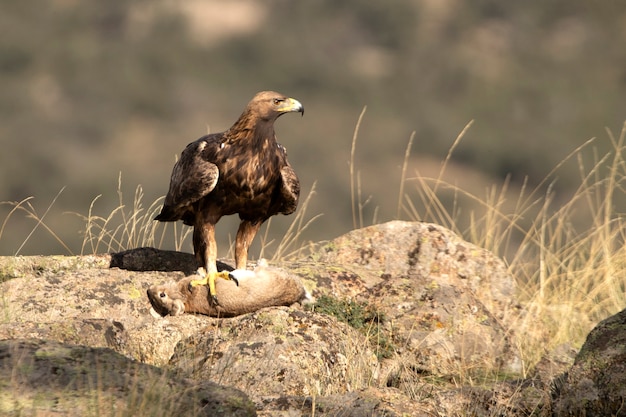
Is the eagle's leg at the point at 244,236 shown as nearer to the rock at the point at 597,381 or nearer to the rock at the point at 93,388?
the rock at the point at 597,381

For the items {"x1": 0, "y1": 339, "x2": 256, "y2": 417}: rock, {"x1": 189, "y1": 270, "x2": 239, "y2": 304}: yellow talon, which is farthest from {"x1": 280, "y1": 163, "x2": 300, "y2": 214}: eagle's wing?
{"x1": 0, "y1": 339, "x2": 256, "y2": 417}: rock

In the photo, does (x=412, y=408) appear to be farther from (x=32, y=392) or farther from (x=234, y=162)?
(x=234, y=162)

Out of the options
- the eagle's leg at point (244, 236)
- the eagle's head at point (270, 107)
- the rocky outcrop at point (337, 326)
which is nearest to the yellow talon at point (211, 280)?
the rocky outcrop at point (337, 326)

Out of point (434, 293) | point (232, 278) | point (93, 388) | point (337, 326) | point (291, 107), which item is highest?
point (291, 107)

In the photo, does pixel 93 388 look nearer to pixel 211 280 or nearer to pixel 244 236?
pixel 211 280

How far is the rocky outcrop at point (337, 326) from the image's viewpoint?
16.6 ft

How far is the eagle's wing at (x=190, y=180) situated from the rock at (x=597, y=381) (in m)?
3.17

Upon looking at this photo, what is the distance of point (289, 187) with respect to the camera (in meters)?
7.14

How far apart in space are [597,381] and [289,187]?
327cm

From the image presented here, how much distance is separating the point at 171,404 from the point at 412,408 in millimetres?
1360

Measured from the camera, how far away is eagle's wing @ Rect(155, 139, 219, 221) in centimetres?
689

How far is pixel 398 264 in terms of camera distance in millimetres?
8539

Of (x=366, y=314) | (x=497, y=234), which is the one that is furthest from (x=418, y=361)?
(x=497, y=234)

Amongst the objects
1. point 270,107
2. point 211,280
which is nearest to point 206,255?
point 211,280
